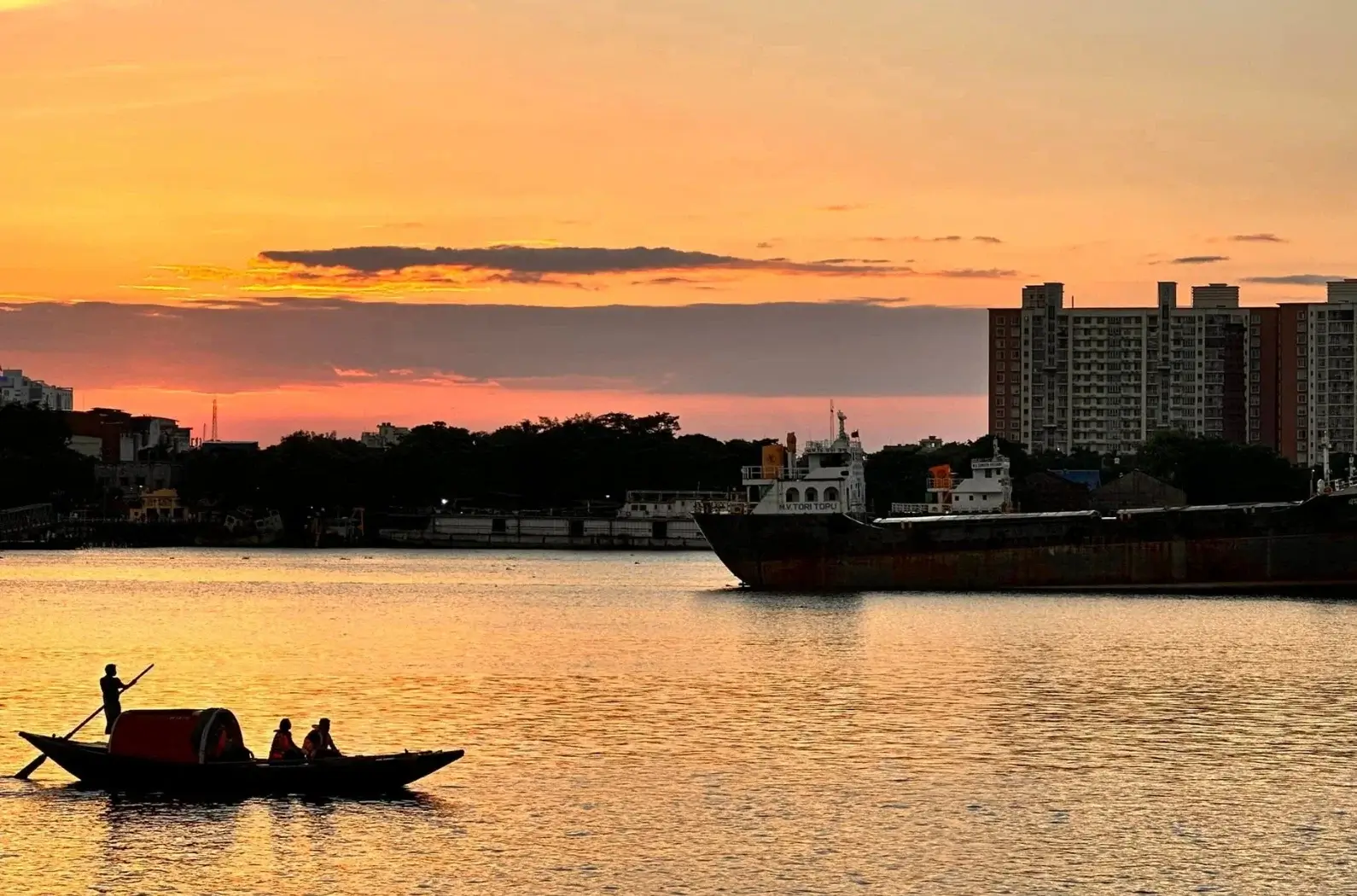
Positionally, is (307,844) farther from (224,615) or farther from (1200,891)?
(224,615)

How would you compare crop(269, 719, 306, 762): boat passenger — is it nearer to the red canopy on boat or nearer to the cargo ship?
the red canopy on boat

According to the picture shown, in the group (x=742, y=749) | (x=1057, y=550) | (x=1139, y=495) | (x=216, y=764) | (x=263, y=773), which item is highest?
(x=1139, y=495)

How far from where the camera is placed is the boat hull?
1636 inches

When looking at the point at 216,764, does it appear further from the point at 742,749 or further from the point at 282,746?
the point at 742,749

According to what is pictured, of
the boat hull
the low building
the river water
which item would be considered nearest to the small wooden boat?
the boat hull

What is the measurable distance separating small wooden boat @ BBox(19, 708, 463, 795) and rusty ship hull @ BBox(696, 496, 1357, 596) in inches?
2796

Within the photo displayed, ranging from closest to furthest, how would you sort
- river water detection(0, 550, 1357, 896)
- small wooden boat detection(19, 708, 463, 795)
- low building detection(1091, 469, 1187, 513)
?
river water detection(0, 550, 1357, 896) → small wooden boat detection(19, 708, 463, 795) → low building detection(1091, 469, 1187, 513)

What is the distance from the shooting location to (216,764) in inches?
1633

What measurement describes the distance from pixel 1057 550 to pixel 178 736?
75638mm

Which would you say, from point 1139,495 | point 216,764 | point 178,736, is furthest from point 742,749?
point 1139,495

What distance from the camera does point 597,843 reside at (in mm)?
39062

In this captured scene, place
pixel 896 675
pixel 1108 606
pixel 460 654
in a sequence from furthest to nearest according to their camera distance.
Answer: pixel 1108 606, pixel 460 654, pixel 896 675

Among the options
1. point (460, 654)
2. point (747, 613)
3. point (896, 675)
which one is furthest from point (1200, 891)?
point (747, 613)

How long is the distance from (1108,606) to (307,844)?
250 feet
